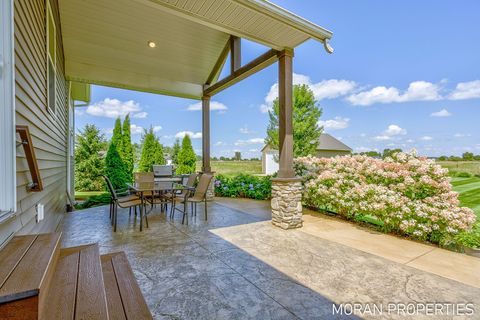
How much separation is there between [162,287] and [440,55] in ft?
44.7

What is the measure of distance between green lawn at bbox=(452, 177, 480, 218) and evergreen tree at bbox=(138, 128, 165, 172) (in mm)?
9545

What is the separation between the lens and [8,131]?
1.51 meters

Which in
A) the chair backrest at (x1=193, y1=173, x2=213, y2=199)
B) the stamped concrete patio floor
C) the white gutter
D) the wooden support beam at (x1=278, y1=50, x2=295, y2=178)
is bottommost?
the stamped concrete patio floor

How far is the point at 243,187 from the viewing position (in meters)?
7.93

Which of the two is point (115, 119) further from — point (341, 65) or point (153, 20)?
point (341, 65)

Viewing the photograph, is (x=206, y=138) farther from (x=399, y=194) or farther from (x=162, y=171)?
(x=399, y=194)

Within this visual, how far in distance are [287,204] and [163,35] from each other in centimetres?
491

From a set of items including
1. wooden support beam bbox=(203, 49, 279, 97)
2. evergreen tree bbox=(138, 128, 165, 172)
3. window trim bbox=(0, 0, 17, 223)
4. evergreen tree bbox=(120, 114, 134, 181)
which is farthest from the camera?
evergreen tree bbox=(138, 128, 165, 172)

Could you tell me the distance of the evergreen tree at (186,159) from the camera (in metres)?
9.95

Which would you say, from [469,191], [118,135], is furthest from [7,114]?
[469,191]

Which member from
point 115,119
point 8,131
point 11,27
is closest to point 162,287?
point 8,131

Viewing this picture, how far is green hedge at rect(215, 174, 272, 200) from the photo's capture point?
24.7 ft

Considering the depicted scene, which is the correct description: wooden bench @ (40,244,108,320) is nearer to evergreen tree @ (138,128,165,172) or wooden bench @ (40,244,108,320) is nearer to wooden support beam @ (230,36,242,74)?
wooden support beam @ (230,36,242,74)

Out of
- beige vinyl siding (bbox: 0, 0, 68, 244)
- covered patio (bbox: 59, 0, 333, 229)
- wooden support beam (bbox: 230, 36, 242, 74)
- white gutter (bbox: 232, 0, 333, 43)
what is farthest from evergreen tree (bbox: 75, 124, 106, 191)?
white gutter (bbox: 232, 0, 333, 43)
